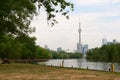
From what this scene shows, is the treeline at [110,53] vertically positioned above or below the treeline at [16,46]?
above

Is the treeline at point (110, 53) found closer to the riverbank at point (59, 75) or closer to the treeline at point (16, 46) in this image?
the treeline at point (16, 46)

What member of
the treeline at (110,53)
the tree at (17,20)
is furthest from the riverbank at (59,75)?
the treeline at (110,53)

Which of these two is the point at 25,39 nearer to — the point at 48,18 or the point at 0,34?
the point at 0,34

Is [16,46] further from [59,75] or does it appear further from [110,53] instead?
[110,53]

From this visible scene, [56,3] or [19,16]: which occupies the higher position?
[19,16]

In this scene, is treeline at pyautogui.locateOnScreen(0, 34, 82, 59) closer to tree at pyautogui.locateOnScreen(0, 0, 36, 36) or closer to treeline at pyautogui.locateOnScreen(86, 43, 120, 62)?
tree at pyautogui.locateOnScreen(0, 0, 36, 36)

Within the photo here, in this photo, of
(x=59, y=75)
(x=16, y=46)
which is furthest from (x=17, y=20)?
(x=16, y=46)

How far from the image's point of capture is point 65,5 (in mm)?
16391

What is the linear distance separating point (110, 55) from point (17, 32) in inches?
4430

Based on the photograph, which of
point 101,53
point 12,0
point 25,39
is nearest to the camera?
point 12,0

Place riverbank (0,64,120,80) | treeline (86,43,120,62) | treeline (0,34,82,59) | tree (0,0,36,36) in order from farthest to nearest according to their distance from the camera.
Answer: treeline (86,43,120,62), treeline (0,34,82,59), tree (0,0,36,36), riverbank (0,64,120,80)

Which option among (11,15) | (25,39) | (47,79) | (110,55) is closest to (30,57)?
(110,55)

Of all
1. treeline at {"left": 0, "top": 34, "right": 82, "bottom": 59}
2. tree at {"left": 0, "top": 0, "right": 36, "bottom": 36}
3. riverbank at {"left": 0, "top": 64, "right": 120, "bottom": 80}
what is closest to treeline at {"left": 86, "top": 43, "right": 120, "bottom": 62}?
treeline at {"left": 0, "top": 34, "right": 82, "bottom": 59}

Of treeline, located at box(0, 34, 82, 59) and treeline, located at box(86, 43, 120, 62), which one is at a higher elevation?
treeline, located at box(86, 43, 120, 62)
